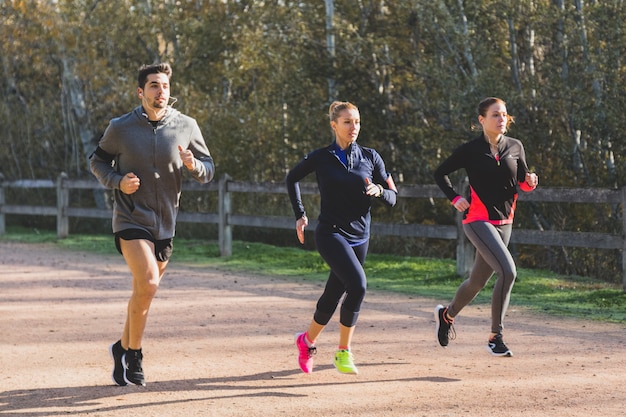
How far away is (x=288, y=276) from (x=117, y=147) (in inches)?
324

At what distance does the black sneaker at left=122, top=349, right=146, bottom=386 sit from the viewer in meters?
7.17

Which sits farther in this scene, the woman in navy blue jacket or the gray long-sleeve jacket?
the woman in navy blue jacket

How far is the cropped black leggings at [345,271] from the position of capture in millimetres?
7375

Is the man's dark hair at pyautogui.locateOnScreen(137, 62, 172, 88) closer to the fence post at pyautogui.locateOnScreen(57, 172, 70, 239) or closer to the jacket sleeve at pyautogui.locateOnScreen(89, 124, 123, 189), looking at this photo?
the jacket sleeve at pyautogui.locateOnScreen(89, 124, 123, 189)

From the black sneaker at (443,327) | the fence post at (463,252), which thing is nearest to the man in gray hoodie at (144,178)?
the black sneaker at (443,327)

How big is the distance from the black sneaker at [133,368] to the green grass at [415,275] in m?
5.23

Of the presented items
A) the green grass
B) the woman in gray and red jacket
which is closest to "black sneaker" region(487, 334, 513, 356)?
the woman in gray and red jacket

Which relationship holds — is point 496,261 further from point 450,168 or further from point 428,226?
point 428,226

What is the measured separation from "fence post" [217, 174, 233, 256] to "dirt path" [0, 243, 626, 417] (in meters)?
4.88

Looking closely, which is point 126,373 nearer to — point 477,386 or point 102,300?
point 477,386

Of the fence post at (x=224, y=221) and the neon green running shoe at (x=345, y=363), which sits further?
the fence post at (x=224, y=221)

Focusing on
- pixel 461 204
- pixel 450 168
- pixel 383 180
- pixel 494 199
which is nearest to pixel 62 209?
pixel 450 168

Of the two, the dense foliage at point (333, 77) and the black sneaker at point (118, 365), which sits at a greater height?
the dense foliage at point (333, 77)

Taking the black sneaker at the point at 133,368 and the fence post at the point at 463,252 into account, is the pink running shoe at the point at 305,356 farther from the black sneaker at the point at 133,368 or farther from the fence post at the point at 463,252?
the fence post at the point at 463,252
